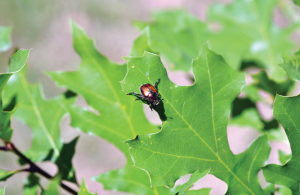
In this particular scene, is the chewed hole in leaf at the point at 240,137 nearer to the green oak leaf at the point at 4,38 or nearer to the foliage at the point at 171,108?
the foliage at the point at 171,108

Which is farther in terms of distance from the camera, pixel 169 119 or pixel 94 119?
pixel 94 119

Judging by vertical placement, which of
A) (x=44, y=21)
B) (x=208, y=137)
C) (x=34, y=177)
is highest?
(x=208, y=137)

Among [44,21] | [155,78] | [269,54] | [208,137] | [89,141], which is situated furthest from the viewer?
[44,21]

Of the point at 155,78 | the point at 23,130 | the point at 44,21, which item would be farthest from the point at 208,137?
the point at 44,21

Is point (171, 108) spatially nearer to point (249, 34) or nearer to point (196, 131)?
point (196, 131)

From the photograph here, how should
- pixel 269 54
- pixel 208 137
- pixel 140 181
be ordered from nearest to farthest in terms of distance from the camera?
pixel 208 137 < pixel 140 181 < pixel 269 54

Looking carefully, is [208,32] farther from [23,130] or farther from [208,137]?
[23,130]

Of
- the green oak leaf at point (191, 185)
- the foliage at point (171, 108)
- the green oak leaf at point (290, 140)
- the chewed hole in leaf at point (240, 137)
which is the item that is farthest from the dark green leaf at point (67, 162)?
the chewed hole in leaf at point (240, 137)
